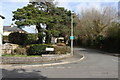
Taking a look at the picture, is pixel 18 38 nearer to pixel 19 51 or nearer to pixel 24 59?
pixel 19 51

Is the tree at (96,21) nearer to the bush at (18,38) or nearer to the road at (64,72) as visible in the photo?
the bush at (18,38)

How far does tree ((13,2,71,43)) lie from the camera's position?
66.4 ft

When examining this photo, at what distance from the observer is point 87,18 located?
4381 cm

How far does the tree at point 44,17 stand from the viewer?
20.2 meters

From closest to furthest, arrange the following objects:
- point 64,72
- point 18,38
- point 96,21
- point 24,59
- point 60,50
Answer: point 64,72 → point 24,59 → point 60,50 → point 18,38 → point 96,21

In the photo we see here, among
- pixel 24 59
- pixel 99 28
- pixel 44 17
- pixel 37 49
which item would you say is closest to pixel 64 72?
pixel 24 59

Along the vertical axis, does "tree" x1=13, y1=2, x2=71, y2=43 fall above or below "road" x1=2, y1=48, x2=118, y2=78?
above

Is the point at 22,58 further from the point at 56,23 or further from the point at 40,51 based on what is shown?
the point at 56,23

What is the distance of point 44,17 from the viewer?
20.9 m

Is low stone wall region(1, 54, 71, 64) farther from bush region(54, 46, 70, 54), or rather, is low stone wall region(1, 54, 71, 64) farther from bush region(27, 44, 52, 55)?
bush region(54, 46, 70, 54)

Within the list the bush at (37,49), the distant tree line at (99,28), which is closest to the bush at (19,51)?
the bush at (37,49)

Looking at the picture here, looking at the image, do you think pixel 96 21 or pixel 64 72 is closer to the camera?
pixel 64 72

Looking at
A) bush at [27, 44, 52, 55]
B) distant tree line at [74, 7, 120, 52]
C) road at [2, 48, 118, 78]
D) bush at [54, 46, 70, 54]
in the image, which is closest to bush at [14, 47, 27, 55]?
bush at [27, 44, 52, 55]

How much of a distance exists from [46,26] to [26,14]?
3.22 meters
